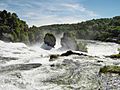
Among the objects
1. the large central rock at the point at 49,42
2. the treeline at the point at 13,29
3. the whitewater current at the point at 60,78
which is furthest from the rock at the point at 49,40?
the whitewater current at the point at 60,78

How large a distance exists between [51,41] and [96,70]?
45.1m

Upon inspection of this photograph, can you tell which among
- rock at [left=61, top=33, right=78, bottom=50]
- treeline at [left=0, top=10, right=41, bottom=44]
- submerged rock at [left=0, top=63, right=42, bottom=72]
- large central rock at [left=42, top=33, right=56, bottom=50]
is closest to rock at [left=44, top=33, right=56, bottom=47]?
large central rock at [left=42, top=33, right=56, bottom=50]

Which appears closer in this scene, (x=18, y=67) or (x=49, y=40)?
(x=18, y=67)

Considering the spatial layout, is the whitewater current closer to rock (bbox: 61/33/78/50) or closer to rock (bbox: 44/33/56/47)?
rock (bbox: 61/33/78/50)

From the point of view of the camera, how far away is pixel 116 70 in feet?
82.8

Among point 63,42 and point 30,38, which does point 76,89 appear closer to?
point 63,42

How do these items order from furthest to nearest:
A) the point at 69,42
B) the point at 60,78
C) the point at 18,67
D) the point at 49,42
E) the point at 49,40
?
the point at 49,40
the point at 49,42
the point at 69,42
the point at 18,67
the point at 60,78

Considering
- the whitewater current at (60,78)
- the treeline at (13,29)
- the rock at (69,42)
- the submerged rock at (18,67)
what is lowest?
the whitewater current at (60,78)

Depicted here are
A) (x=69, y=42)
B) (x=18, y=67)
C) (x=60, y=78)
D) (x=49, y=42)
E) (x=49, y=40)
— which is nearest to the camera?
(x=60, y=78)

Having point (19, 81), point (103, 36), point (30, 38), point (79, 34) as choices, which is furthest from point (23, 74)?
point (79, 34)

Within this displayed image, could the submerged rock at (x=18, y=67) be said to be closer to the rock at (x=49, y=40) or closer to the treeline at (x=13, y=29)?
the treeline at (x=13, y=29)

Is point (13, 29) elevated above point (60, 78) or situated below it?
above

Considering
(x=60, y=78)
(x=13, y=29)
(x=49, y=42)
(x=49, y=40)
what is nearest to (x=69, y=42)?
(x=49, y=42)

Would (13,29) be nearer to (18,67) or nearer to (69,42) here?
(69,42)
